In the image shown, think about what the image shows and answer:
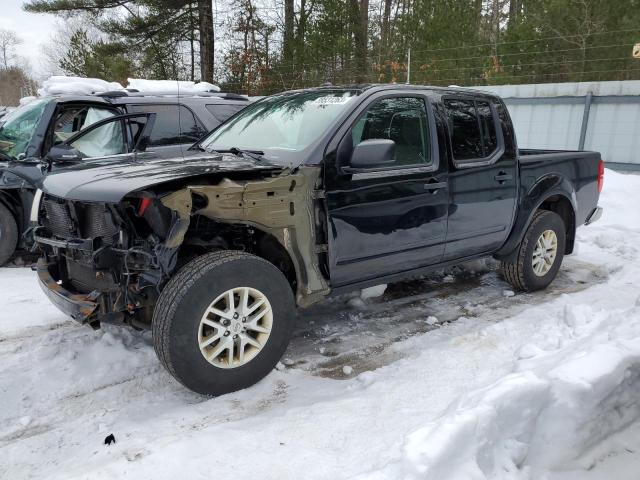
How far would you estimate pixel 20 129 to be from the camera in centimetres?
603

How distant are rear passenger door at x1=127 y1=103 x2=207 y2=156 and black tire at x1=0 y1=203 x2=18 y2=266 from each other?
5.67 ft

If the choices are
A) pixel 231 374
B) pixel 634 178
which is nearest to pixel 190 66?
pixel 634 178

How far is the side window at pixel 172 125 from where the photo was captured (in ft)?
20.2

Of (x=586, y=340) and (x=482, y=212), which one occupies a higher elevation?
(x=482, y=212)

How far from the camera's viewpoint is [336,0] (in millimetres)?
16156

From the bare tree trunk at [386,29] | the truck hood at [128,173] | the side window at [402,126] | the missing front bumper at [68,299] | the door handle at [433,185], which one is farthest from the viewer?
the bare tree trunk at [386,29]

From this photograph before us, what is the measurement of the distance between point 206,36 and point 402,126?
1541 centimetres

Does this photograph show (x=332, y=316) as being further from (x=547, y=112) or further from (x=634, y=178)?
(x=547, y=112)

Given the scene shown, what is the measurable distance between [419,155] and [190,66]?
51.4 ft

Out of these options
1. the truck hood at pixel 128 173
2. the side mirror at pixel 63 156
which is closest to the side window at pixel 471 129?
A: the truck hood at pixel 128 173

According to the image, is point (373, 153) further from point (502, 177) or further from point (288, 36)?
point (288, 36)

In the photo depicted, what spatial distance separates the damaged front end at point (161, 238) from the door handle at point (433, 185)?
3.31 feet

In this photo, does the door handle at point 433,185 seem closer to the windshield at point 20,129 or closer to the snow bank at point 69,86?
the windshield at point 20,129

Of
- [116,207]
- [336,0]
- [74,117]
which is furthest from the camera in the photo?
[336,0]
